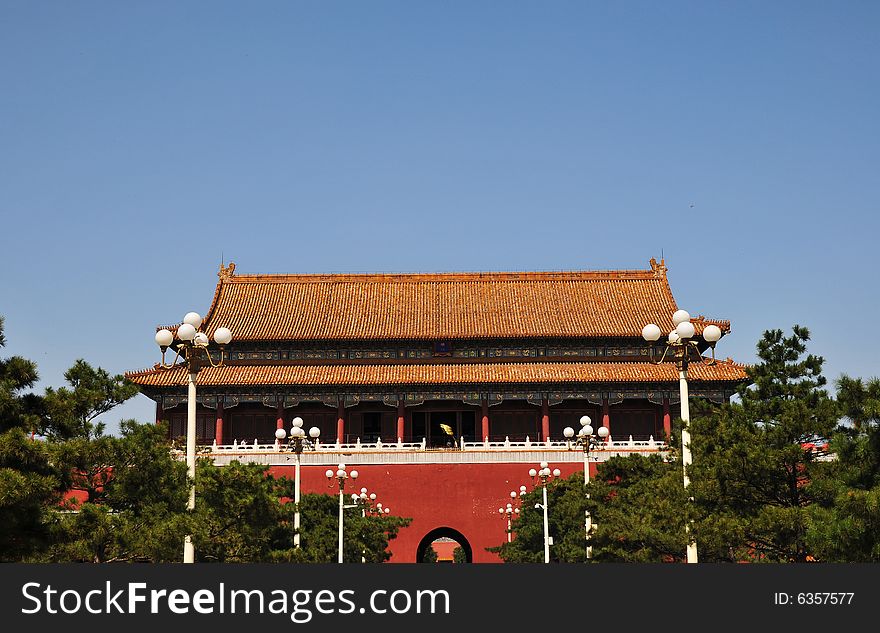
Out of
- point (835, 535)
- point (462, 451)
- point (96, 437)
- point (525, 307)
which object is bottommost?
point (835, 535)

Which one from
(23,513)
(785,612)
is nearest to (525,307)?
(23,513)

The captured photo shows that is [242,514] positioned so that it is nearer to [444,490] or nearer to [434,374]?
[444,490]

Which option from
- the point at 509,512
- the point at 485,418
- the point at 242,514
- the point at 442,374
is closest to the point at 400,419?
the point at 442,374

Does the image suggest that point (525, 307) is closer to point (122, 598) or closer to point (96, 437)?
point (96, 437)

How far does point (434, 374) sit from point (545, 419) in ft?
15.2

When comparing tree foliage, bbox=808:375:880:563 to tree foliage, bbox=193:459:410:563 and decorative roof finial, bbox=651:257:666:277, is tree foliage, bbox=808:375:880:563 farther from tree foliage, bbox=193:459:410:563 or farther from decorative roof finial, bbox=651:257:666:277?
decorative roof finial, bbox=651:257:666:277

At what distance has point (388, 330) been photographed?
47688 mm

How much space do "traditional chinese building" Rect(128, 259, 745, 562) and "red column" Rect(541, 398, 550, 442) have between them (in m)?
0.13

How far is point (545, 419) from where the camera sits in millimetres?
45812

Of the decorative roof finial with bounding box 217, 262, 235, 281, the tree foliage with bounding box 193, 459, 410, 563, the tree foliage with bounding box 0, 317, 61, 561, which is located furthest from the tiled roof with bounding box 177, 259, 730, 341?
the tree foliage with bounding box 0, 317, 61, 561

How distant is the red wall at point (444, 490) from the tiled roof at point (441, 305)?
21.0 ft

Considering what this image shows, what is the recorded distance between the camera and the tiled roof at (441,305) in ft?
156

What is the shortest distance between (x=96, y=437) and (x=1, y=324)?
10.6ft

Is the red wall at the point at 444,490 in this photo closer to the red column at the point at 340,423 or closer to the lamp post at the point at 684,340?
the red column at the point at 340,423
